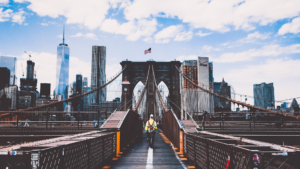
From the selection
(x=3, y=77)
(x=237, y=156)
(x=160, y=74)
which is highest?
(x=3, y=77)

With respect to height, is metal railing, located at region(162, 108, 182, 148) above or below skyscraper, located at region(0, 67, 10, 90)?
below

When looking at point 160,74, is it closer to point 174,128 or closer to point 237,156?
point 174,128

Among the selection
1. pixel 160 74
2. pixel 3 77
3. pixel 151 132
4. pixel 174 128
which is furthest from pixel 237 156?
pixel 3 77

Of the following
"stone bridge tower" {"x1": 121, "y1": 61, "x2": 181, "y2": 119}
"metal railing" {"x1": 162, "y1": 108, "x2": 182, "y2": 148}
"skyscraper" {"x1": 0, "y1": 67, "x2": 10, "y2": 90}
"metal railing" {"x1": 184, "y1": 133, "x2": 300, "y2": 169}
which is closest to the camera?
"metal railing" {"x1": 184, "y1": 133, "x2": 300, "y2": 169}

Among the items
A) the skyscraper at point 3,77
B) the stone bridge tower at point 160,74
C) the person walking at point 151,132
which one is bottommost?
the person walking at point 151,132

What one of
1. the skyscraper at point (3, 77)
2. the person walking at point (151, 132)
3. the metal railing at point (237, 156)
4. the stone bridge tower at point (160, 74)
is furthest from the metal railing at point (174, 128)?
the skyscraper at point (3, 77)

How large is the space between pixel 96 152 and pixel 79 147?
148cm

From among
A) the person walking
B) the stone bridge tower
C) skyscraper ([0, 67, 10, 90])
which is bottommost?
the person walking

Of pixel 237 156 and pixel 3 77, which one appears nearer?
pixel 237 156

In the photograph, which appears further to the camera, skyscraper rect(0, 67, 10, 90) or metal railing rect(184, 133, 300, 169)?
skyscraper rect(0, 67, 10, 90)

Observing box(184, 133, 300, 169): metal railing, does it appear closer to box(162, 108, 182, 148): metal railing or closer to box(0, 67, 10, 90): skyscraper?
box(162, 108, 182, 148): metal railing

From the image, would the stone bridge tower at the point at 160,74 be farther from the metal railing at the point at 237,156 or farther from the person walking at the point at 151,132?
the metal railing at the point at 237,156

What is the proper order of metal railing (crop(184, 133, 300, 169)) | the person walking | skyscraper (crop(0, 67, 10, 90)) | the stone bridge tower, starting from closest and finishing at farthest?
metal railing (crop(184, 133, 300, 169)) → the person walking → the stone bridge tower → skyscraper (crop(0, 67, 10, 90))

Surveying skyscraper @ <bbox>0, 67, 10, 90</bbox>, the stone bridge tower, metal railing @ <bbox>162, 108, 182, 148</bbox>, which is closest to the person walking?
metal railing @ <bbox>162, 108, 182, 148</bbox>
